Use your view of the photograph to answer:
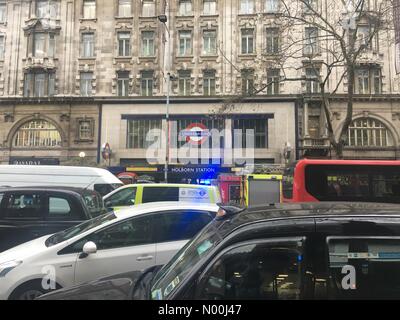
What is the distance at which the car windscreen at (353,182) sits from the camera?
12.0m

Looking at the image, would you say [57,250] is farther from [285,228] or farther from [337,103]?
[337,103]

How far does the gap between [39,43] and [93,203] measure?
3304cm

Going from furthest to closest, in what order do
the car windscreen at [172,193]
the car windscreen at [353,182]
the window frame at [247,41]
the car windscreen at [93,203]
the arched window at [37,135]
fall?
the arched window at [37,135] < the window frame at [247,41] < the car windscreen at [172,193] < the car windscreen at [353,182] < the car windscreen at [93,203]

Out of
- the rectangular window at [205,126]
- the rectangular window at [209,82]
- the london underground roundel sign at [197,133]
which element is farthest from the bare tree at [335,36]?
the london underground roundel sign at [197,133]

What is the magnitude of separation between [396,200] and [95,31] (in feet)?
104

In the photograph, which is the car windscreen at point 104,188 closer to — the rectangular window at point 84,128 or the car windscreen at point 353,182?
the car windscreen at point 353,182

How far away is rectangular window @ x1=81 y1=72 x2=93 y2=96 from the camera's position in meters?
36.2

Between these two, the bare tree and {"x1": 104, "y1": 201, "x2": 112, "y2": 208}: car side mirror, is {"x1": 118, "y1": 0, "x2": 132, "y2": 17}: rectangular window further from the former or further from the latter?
{"x1": 104, "y1": 201, "x2": 112, "y2": 208}: car side mirror

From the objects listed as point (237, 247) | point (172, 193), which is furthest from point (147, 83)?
point (237, 247)

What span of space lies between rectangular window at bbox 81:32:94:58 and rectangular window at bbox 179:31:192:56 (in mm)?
7984

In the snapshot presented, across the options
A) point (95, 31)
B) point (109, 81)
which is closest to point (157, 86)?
point (109, 81)

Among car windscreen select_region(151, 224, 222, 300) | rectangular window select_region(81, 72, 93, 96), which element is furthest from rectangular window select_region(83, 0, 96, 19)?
car windscreen select_region(151, 224, 222, 300)

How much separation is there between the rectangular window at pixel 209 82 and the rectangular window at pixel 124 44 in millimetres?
7125

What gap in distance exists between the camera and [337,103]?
111 ft
